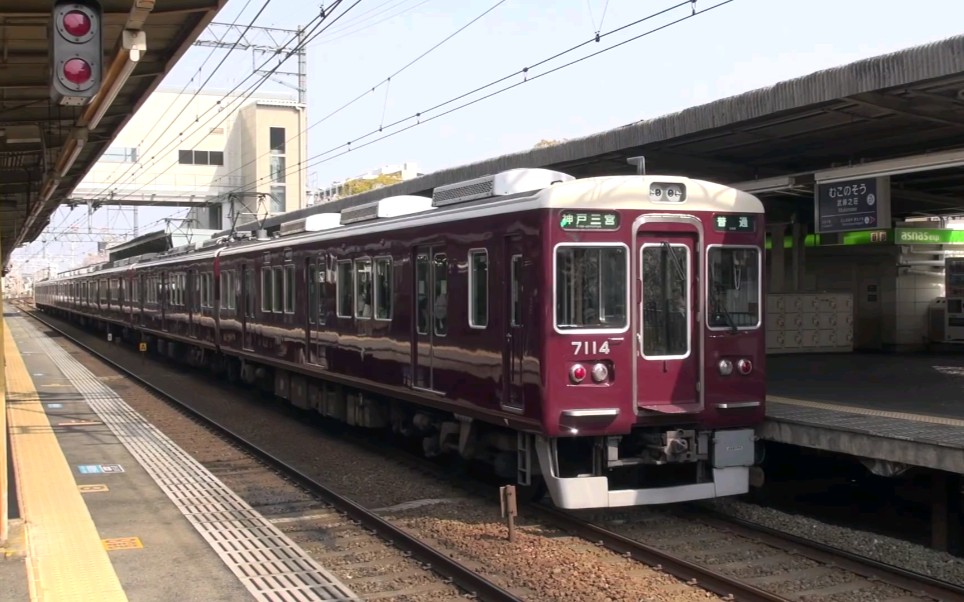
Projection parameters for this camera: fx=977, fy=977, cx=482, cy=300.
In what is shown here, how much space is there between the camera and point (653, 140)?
11.2 m

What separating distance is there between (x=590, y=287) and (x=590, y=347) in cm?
49

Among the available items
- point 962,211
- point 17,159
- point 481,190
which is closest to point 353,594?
point 481,190

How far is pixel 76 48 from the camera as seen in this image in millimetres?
5820

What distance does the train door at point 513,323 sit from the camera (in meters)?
8.10

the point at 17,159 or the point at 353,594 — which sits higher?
the point at 17,159

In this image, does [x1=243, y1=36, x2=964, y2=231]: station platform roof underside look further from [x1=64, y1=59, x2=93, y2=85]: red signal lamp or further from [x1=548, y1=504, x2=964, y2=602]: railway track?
[x1=64, y1=59, x2=93, y2=85]: red signal lamp

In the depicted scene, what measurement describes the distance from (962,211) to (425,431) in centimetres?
1089

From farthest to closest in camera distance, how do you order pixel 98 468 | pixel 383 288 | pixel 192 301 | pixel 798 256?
pixel 192 301 < pixel 798 256 < pixel 383 288 < pixel 98 468

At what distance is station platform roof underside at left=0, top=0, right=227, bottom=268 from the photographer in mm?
7691

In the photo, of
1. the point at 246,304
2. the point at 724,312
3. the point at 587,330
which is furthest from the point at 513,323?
the point at 246,304

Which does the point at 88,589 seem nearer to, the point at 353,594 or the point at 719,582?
the point at 353,594

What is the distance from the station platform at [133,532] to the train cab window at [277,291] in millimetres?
2601

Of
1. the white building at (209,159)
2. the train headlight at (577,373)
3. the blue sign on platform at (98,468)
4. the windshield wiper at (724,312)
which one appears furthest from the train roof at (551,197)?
the white building at (209,159)

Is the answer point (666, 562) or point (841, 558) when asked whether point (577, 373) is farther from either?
point (841, 558)
